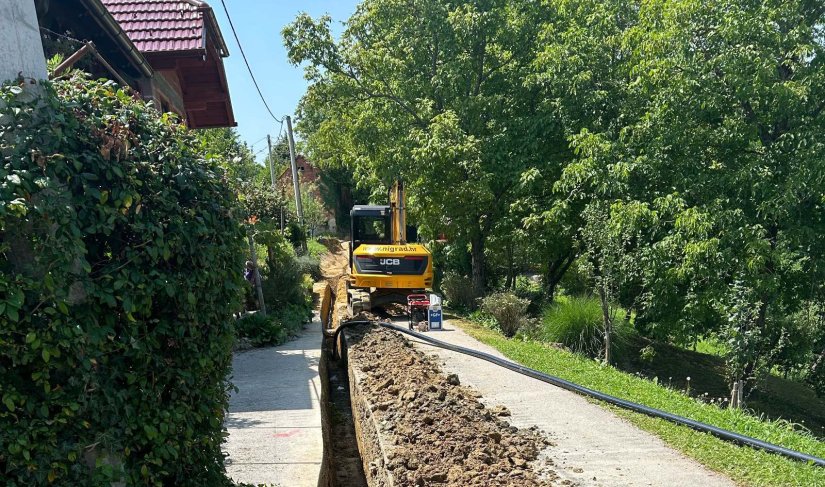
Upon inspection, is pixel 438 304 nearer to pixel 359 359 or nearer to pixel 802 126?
pixel 359 359

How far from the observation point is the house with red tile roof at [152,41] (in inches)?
305

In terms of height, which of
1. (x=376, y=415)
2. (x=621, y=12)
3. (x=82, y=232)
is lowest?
(x=376, y=415)

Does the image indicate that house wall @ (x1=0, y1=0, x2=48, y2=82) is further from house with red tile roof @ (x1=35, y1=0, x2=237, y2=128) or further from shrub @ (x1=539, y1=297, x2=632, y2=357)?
shrub @ (x1=539, y1=297, x2=632, y2=357)

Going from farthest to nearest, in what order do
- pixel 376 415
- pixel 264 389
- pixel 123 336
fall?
pixel 264 389 → pixel 376 415 → pixel 123 336

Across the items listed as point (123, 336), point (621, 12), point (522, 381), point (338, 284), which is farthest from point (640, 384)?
point (338, 284)

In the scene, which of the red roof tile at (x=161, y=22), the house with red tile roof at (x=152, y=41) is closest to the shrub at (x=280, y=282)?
the house with red tile roof at (x=152, y=41)

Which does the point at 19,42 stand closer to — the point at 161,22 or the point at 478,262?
the point at 161,22

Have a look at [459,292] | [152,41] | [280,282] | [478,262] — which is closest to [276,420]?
[152,41]

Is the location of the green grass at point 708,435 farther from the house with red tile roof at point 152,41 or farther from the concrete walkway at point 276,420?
the house with red tile roof at point 152,41

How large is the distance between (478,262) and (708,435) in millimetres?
12080

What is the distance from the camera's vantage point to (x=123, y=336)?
118 inches

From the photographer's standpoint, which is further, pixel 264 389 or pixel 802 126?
pixel 802 126

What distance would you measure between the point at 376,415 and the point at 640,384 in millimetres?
4051

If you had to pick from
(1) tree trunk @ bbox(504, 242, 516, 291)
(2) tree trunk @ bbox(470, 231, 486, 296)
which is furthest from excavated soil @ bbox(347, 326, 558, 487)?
(1) tree trunk @ bbox(504, 242, 516, 291)
